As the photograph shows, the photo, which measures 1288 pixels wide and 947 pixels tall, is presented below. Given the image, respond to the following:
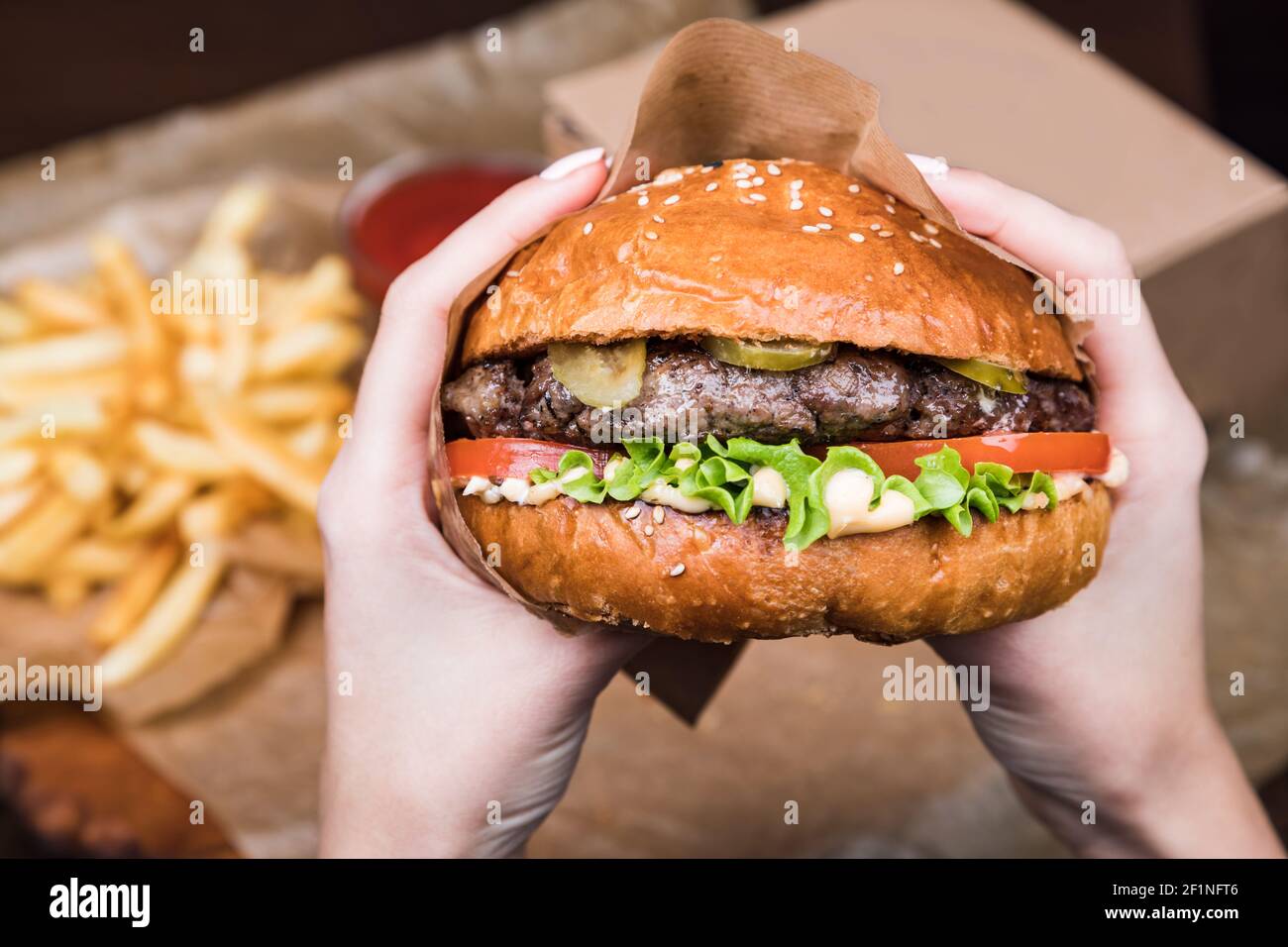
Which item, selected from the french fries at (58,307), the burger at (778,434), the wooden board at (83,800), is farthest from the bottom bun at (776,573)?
the french fries at (58,307)

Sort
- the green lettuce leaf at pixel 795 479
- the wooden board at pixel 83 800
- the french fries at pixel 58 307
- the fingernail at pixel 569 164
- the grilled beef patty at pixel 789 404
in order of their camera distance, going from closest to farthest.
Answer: the green lettuce leaf at pixel 795 479
the grilled beef patty at pixel 789 404
the fingernail at pixel 569 164
the wooden board at pixel 83 800
the french fries at pixel 58 307

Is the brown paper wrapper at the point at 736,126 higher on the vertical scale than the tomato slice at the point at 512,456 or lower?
higher

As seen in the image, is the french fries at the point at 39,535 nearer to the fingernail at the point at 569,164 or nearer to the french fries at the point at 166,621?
the french fries at the point at 166,621

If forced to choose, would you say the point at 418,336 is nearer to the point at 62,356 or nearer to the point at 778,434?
the point at 778,434

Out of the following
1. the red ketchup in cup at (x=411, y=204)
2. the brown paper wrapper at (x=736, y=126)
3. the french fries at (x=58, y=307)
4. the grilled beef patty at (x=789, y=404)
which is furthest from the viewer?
the red ketchup in cup at (x=411, y=204)

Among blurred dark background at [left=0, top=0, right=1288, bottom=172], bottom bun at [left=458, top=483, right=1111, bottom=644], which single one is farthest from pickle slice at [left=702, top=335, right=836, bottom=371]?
blurred dark background at [left=0, top=0, right=1288, bottom=172]

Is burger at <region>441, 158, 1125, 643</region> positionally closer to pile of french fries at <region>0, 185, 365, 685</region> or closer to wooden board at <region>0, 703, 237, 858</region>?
pile of french fries at <region>0, 185, 365, 685</region>

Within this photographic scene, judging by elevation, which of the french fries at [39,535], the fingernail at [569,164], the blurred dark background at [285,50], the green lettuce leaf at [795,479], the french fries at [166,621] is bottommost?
the french fries at [166,621]

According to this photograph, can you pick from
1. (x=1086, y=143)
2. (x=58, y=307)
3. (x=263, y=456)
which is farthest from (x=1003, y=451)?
(x=58, y=307)
